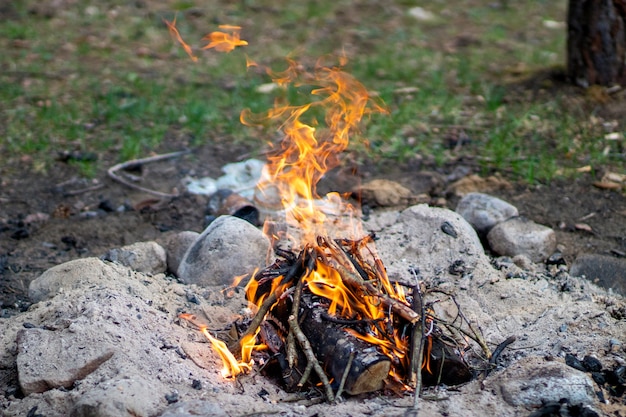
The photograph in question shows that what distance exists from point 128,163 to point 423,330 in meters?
3.76

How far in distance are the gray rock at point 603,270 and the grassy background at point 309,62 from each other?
1435 mm

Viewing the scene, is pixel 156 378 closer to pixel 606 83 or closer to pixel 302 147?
pixel 302 147

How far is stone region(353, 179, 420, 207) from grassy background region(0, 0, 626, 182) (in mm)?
803

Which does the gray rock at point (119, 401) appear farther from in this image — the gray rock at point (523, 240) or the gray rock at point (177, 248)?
the gray rock at point (523, 240)

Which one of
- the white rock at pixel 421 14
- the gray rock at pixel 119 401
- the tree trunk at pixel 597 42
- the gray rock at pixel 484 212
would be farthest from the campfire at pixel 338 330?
the white rock at pixel 421 14

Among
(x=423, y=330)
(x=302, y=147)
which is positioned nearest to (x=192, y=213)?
(x=302, y=147)

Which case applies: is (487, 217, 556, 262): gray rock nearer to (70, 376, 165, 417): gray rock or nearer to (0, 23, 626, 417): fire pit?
(0, 23, 626, 417): fire pit

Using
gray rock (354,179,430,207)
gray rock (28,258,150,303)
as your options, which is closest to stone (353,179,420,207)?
gray rock (354,179,430,207)

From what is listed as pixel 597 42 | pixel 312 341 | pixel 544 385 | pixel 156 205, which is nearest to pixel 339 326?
pixel 312 341

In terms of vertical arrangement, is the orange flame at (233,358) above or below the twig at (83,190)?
above

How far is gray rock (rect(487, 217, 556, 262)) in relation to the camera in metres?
5.12

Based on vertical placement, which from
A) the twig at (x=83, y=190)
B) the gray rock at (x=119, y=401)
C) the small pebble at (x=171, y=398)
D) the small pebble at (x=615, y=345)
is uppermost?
the gray rock at (x=119, y=401)

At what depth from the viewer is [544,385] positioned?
3438mm

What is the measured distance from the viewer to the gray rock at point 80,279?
165 inches
